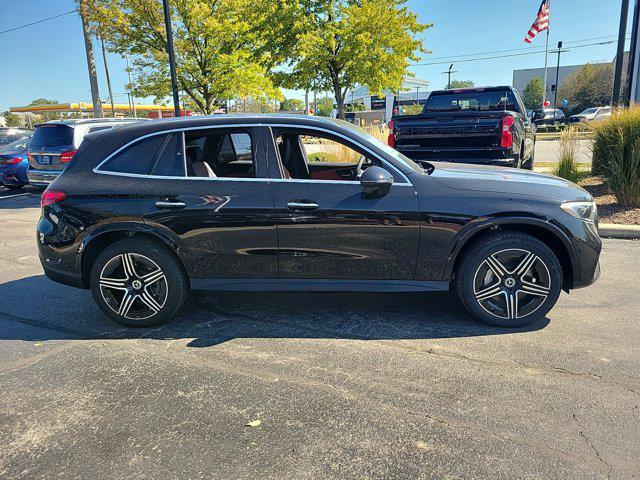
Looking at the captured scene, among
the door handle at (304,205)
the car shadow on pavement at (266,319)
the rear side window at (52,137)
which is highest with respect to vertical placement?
the rear side window at (52,137)

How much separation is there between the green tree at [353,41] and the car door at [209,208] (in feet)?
39.8

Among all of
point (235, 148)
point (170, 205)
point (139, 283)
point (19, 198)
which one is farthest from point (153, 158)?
point (19, 198)

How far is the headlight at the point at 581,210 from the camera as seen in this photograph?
12.4 ft

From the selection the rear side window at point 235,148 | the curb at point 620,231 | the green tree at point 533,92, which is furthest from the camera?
the green tree at point 533,92

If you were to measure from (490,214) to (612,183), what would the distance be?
18.6ft

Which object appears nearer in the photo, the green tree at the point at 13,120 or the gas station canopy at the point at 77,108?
the gas station canopy at the point at 77,108

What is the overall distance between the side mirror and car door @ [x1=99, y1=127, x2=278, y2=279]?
2.53 ft

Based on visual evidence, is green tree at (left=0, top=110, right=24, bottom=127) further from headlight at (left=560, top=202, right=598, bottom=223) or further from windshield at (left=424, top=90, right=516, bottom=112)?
headlight at (left=560, top=202, right=598, bottom=223)

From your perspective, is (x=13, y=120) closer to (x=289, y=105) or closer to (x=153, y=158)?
(x=289, y=105)

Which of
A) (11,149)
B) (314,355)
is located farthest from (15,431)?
(11,149)

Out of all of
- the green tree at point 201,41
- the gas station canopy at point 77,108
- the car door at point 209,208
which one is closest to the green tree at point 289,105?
the gas station canopy at point 77,108

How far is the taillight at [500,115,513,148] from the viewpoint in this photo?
738 cm

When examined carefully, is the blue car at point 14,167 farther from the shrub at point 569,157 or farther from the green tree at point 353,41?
the shrub at point 569,157

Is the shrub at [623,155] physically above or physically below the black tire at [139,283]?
above
